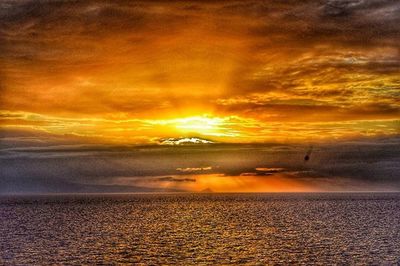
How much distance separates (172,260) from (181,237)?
24.9 meters

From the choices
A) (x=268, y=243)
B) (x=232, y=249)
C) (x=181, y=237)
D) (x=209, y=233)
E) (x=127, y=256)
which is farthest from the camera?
(x=209, y=233)

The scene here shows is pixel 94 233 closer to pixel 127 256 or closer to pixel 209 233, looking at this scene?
pixel 209 233

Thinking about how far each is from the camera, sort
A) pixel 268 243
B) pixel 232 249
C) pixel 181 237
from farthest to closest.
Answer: pixel 181 237 < pixel 268 243 < pixel 232 249

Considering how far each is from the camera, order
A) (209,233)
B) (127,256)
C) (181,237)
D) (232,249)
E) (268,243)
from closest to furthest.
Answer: (127,256), (232,249), (268,243), (181,237), (209,233)

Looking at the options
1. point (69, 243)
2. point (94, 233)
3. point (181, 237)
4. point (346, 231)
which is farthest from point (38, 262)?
point (346, 231)

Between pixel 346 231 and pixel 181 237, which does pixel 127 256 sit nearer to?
pixel 181 237

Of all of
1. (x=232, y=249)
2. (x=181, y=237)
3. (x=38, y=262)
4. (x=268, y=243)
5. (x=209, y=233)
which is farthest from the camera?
(x=209, y=233)

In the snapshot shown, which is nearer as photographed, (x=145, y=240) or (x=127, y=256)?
(x=127, y=256)

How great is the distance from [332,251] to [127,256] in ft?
79.7

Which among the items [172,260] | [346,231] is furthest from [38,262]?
[346,231]

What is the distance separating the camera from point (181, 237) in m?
83.9

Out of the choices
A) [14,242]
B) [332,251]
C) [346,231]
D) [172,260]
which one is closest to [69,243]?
[14,242]

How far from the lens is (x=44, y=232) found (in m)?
95.1

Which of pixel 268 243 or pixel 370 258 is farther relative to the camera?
pixel 268 243
